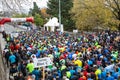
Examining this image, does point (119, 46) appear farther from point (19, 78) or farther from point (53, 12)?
point (53, 12)

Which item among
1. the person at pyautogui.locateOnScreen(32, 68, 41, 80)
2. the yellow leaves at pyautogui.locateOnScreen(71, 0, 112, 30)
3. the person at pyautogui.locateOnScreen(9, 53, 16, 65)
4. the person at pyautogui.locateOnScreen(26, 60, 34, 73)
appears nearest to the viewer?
the person at pyautogui.locateOnScreen(32, 68, 41, 80)

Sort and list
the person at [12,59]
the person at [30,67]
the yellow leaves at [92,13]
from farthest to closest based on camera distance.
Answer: the yellow leaves at [92,13] → the person at [12,59] → the person at [30,67]

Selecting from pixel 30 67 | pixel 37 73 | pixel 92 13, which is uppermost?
pixel 92 13

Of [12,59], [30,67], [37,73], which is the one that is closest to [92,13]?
[12,59]

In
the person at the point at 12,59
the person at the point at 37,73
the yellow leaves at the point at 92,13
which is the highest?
the yellow leaves at the point at 92,13

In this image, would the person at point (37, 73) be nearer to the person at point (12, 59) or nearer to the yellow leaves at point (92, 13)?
the person at point (12, 59)

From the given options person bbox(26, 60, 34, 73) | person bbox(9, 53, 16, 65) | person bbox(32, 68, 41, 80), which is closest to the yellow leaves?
person bbox(9, 53, 16, 65)

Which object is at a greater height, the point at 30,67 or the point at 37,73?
the point at 30,67

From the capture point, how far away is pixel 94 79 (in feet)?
52.3

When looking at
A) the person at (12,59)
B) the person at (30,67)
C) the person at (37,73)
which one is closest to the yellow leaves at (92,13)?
the person at (12,59)

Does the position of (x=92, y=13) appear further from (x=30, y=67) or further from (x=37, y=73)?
(x=37, y=73)

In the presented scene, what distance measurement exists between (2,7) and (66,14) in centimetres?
5473

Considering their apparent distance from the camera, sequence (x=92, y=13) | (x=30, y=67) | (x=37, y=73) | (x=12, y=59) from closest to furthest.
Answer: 1. (x=37, y=73)
2. (x=30, y=67)
3. (x=12, y=59)
4. (x=92, y=13)

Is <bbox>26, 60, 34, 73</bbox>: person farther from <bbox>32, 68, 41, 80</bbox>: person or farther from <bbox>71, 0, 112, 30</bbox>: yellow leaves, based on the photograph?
<bbox>71, 0, 112, 30</bbox>: yellow leaves
